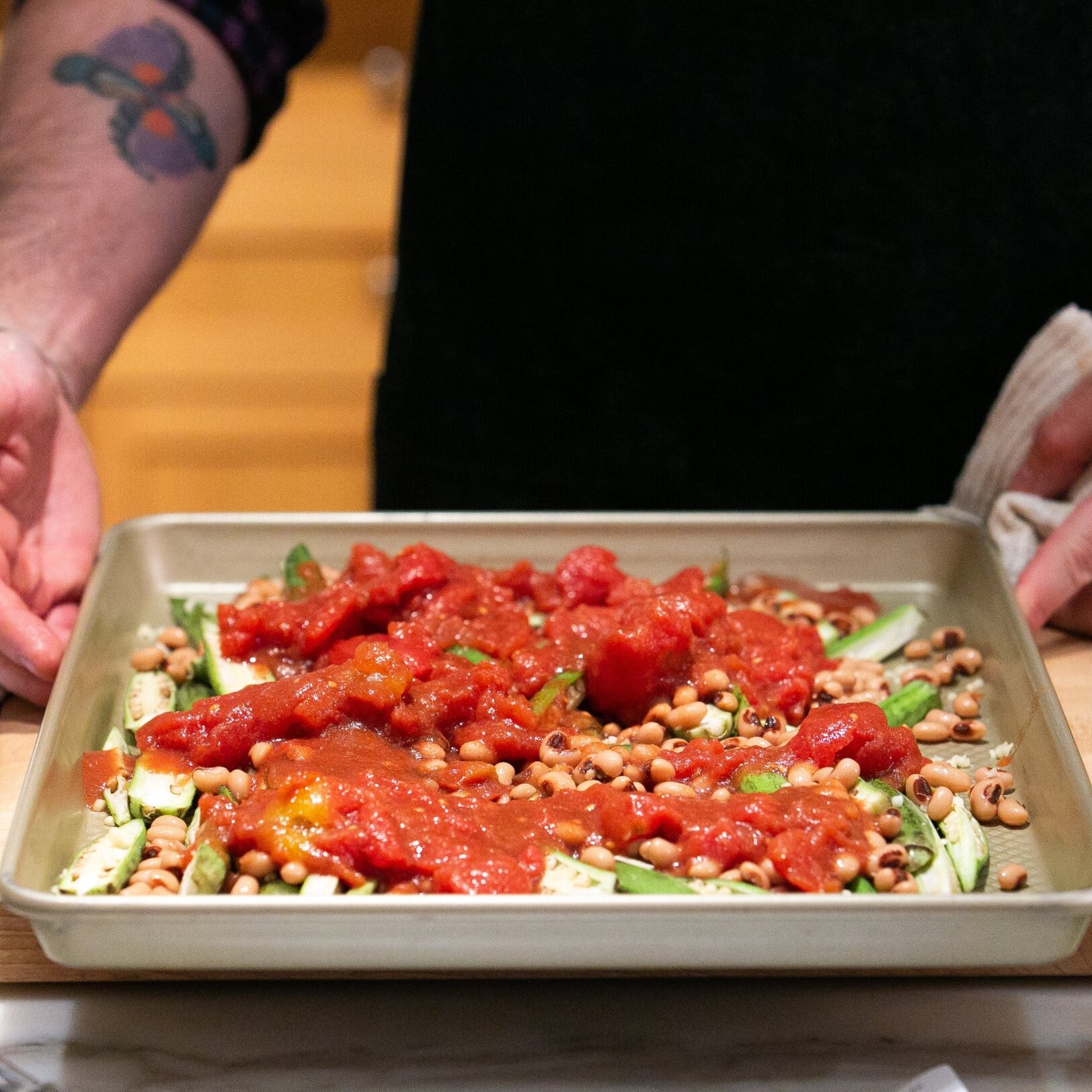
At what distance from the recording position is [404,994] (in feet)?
5.35

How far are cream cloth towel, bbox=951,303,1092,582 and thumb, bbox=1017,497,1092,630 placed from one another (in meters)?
0.09

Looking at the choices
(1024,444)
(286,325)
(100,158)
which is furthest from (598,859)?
(286,325)

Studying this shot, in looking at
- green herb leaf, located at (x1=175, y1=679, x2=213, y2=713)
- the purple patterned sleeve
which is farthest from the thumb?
the purple patterned sleeve

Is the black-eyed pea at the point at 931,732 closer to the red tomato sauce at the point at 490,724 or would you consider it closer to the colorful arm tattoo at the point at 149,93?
the red tomato sauce at the point at 490,724

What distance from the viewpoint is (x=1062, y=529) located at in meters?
2.11

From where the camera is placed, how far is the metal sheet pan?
1.39m

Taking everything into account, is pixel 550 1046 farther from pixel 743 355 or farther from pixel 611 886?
pixel 743 355

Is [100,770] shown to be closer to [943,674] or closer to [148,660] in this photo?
[148,660]

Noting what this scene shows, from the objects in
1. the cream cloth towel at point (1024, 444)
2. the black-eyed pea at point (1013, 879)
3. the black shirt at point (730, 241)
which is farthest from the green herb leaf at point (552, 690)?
the black shirt at point (730, 241)

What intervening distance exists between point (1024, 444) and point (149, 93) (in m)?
1.86

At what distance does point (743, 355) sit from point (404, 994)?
1633mm

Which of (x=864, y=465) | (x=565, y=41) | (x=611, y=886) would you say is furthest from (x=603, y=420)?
(x=611, y=886)

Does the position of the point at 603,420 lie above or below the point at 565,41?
below

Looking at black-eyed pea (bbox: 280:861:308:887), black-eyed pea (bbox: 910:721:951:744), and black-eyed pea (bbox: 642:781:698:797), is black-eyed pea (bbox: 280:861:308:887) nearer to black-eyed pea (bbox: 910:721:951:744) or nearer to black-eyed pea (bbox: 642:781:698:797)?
black-eyed pea (bbox: 642:781:698:797)
